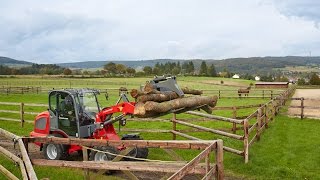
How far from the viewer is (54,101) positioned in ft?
37.3

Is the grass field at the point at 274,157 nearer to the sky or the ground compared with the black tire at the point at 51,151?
nearer to the ground

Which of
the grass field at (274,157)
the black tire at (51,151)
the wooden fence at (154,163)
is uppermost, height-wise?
the wooden fence at (154,163)

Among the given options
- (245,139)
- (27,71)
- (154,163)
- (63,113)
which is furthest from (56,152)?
(27,71)

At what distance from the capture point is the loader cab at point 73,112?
10734 millimetres

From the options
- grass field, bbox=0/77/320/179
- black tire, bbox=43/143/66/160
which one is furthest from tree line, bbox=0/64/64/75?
black tire, bbox=43/143/66/160

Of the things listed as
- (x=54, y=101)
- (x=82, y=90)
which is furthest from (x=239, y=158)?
(x=54, y=101)

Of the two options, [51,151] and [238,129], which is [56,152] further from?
[238,129]

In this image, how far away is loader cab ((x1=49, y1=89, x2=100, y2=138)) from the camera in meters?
10.7

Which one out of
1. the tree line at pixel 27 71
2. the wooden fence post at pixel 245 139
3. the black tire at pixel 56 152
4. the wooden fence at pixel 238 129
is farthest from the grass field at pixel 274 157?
the tree line at pixel 27 71

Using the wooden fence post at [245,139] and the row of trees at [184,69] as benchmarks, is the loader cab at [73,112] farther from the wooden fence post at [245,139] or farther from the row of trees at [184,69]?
the row of trees at [184,69]

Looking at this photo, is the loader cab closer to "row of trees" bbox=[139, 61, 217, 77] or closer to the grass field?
the grass field

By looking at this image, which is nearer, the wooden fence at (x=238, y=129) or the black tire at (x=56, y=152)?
the black tire at (x=56, y=152)

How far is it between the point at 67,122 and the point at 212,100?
14.3 feet

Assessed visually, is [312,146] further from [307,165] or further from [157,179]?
[157,179]
